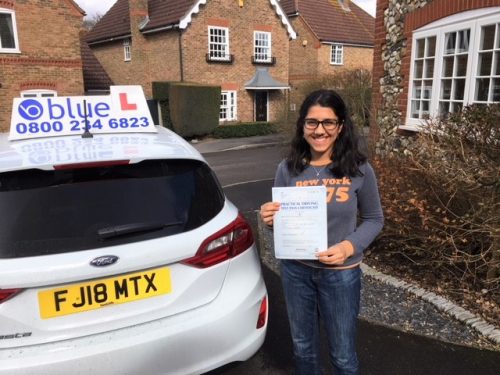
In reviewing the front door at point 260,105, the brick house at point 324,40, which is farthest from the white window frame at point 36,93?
the brick house at point 324,40

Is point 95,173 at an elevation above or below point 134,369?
above

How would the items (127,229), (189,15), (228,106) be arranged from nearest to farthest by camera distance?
(127,229)
(189,15)
(228,106)

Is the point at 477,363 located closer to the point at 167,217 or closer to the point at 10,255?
the point at 167,217

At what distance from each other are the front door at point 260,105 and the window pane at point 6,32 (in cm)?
1248

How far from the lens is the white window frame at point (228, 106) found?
22.9 m

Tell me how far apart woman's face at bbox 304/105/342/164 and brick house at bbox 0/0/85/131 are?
17702 mm

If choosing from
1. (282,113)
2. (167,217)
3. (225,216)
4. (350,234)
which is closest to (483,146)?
(350,234)

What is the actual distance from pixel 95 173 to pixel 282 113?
54.4ft

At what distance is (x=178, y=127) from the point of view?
63.4 feet

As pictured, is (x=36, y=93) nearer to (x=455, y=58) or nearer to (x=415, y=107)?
(x=415, y=107)

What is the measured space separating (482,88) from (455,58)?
27.0 inches

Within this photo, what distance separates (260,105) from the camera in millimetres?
24828

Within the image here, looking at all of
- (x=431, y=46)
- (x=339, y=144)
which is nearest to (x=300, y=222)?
(x=339, y=144)

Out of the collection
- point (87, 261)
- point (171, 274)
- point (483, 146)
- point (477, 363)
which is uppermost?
point (483, 146)
